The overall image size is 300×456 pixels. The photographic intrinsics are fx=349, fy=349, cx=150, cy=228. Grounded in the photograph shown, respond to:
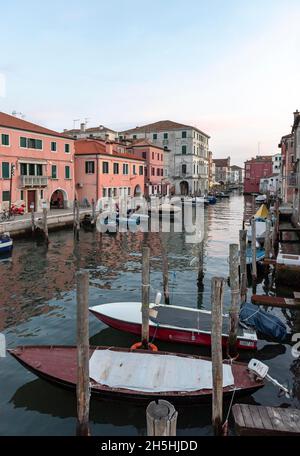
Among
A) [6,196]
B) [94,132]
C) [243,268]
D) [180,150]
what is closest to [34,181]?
[6,196]

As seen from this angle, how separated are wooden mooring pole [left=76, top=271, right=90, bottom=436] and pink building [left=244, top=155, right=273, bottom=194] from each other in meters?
91.7

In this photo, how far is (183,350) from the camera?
9805mm

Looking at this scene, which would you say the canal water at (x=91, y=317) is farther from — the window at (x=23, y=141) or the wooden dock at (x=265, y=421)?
the window at (x=23, y=141)

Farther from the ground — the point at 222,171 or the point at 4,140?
the point at 222,171

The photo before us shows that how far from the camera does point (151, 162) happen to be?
190ft

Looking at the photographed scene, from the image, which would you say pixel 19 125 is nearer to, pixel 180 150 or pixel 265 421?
pixel 265 421

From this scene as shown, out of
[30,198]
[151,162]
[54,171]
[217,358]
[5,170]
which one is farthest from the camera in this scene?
[151,162]

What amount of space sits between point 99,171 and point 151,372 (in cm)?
3364

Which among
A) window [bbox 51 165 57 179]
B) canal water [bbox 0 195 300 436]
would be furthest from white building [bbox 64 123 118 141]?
canal water [bbox 0 195 300 436]

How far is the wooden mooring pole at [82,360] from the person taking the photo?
5.90 metres

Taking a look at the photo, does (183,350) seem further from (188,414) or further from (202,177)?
(202,177)

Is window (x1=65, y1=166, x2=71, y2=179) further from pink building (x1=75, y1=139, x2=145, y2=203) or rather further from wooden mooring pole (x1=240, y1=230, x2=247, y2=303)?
wooden mooring pole (x1=240, y1=230, x2=247, y2=303)

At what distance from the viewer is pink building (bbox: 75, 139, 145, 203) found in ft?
129

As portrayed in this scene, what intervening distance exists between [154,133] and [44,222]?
52665 millimetres
